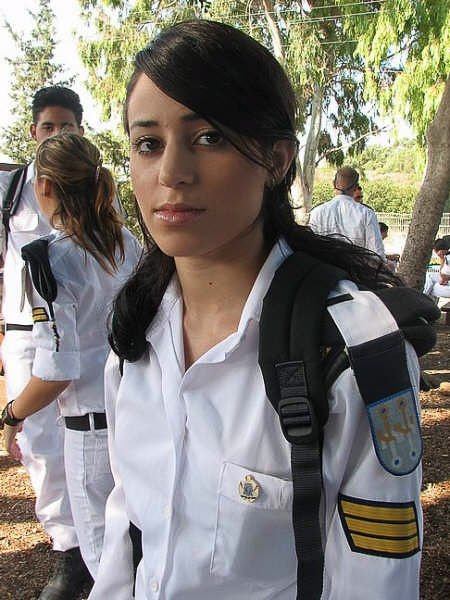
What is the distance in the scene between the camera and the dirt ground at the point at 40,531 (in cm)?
271

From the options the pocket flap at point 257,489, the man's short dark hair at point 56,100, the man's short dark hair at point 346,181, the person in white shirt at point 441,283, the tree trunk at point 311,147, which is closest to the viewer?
the pocket flap at point 257,489

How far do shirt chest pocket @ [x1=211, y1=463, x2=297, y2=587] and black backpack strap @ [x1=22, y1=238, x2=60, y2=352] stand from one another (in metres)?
1.24

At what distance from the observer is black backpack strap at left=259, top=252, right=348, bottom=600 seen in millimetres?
900

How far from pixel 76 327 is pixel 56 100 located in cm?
175

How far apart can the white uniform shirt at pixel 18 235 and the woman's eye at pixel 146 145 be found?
1.90 m

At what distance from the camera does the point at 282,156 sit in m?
1.15

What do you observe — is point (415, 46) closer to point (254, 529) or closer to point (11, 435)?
point (11, 435)

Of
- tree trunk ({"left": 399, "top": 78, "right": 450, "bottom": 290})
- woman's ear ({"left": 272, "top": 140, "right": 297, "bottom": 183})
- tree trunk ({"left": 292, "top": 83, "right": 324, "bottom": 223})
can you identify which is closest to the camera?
woman's ear ({"left": 272, "top": 140, "right": 297, "bottom": 183})

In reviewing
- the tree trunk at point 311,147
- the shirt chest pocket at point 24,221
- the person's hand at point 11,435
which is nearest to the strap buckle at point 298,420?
the person's hand at point 11,435

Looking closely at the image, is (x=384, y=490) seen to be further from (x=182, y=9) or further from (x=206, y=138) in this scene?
(x=182, y=9)

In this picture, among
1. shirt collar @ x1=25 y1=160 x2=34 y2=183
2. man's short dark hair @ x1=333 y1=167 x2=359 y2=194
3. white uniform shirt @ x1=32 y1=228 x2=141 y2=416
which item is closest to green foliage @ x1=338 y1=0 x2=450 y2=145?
man's short dark hair @ x1=333 y1=167 x2=359 y2=194

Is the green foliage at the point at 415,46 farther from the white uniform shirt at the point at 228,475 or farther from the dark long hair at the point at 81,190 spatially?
the white uniform shirt at the point at 228,475

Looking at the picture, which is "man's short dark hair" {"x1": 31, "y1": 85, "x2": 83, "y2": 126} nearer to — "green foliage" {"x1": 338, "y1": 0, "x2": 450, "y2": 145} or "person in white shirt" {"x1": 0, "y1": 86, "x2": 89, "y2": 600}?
"person in white shirt" {"x1": 0, "y1": 86, "x2": 89, "y2": 600}

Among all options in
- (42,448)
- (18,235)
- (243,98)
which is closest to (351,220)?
(18,235)
